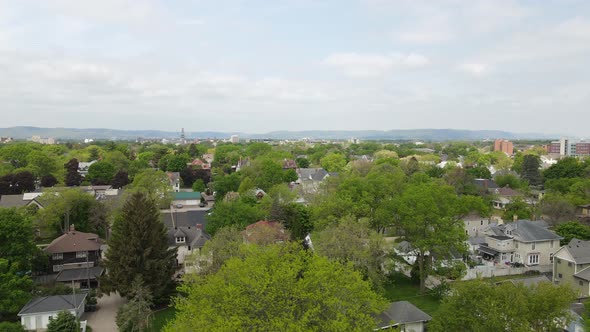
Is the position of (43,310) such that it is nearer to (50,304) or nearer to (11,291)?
(50,304)

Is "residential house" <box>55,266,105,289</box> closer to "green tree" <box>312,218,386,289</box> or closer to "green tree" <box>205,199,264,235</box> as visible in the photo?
"green tree" <box>205,199,264,235</box>

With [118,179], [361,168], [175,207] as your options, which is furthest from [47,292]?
[361,168]

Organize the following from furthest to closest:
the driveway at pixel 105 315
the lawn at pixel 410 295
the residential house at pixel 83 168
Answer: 1. the residential house at pixel 83 168
2. the lawn at pixel 410 295
3. the driveway at pixel 105 315

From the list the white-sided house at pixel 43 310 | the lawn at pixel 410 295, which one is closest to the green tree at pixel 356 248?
the lawn at pixel 410 295

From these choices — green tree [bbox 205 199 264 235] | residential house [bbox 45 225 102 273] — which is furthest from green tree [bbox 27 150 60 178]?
green tree [bbox 205 199 264 235]

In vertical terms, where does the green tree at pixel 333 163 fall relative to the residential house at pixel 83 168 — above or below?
above

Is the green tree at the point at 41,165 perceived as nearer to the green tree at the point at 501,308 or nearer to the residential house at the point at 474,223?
the residential house at the point at 474,223


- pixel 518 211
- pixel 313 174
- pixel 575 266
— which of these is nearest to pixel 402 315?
pixel 575 266
